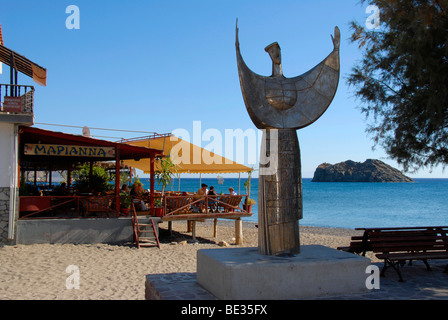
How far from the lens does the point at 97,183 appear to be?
18047 millimetres

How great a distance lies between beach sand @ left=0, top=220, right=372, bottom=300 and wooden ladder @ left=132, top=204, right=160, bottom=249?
355mm

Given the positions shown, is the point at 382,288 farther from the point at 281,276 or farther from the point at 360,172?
the point at 360,172

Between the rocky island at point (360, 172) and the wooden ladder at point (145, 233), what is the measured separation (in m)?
121

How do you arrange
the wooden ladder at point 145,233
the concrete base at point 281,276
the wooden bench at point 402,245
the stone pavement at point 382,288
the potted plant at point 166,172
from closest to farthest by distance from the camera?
1. the concrete base at point 281,276
2. the stone pavement at point 382,288
3. the wooden bench at point 402,245
4. the wooden ladder at point 145,233
5. the potted plant at point 166,172

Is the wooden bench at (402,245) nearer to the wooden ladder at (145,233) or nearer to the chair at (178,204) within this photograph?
the wooden ladder at (145,233)

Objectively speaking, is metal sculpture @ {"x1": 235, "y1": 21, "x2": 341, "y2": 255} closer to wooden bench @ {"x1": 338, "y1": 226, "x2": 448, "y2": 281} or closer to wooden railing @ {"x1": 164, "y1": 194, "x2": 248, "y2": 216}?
wooden bench @ {"x1": 338, "y1": 226, "x2": 448, "y2": 281}

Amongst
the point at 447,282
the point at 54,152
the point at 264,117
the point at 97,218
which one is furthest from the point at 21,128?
the point at 447,282

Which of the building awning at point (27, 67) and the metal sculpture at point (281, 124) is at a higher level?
the building awning at point (27, 67)

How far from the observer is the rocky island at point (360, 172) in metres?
128

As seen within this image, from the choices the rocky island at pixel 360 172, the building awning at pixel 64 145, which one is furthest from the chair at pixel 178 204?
the rocky island at pixel 360 172

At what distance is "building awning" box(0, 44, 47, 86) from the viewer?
43.3 ft

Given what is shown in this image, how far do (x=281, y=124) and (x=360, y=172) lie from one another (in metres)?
128

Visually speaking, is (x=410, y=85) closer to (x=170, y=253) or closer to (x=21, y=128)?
(x=170, y=253)
